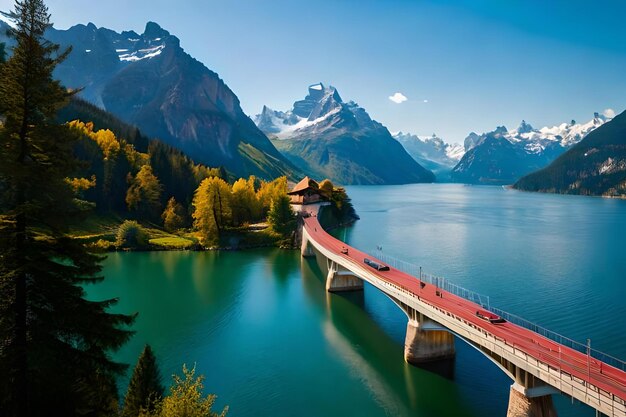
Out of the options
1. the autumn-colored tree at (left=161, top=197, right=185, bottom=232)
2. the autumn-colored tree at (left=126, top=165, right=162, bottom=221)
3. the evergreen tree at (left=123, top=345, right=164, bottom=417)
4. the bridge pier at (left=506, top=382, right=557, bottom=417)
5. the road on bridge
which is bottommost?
the bridge pier at (left=506, top=382, right=557, bottom=417)

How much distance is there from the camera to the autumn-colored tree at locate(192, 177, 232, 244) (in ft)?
367

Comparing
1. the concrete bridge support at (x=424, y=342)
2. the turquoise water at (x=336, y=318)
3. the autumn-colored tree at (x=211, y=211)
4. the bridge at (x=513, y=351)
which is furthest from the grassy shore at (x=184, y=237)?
the concrete bridge support at (x=424, y=342)

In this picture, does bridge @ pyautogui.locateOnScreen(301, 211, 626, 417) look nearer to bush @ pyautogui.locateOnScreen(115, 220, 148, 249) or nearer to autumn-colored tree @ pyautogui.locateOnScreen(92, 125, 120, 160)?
bush @ pyautogui.locateOnScreen(115, 220, 148, 249)

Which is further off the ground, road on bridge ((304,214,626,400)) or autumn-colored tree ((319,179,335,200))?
autumn-colored tree ((319,179,335,200))

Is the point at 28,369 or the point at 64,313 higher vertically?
the point at 64,313

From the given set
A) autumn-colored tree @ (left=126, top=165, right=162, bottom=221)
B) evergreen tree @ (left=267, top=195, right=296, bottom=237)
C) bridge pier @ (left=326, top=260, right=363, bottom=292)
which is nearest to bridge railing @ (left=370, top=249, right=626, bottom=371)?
bridge pier @ (left=326, top=260, right=363, bottom=292)

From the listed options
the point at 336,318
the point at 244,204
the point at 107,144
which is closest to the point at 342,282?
the point at 336,318

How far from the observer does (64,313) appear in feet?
A: 58.4

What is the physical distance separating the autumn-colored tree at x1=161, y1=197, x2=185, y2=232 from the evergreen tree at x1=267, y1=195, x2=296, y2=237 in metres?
31.3

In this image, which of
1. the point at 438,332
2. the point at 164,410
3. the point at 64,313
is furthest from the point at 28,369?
the point at 438,332

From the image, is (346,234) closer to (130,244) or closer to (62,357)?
(130,244)

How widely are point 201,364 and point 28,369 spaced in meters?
30.1

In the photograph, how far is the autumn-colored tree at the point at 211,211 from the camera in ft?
367

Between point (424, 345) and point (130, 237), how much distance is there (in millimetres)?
87459
